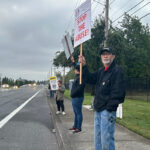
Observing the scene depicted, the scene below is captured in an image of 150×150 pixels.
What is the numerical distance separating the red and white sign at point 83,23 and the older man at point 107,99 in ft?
5.12

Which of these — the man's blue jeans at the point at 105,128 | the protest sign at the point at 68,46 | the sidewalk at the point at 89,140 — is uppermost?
the protest sign at the point at 68,46

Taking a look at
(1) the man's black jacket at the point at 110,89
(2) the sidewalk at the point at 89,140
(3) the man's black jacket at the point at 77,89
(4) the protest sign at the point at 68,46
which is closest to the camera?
(1) the man's black jacket at the point at 110,89

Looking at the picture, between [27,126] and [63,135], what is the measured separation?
2434 millimetres

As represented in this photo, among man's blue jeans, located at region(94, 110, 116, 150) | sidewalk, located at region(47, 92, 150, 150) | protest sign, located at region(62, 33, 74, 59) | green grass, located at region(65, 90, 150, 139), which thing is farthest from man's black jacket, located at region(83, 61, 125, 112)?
green grass, located at region(65, 90, 150, 139)

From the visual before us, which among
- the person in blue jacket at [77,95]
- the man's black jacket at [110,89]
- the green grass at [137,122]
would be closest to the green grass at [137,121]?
the green grass at [137,122]

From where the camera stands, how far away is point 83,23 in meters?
5.30

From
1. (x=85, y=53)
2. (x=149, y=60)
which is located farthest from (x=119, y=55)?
(x=149, y=60)

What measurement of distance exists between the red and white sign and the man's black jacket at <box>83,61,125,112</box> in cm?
165

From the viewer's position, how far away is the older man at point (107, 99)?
333cm

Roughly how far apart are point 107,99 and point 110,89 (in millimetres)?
157

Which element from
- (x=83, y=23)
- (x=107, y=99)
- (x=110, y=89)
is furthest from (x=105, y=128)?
(x=83, y=23)

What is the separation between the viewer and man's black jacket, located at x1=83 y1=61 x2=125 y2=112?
3.31 m

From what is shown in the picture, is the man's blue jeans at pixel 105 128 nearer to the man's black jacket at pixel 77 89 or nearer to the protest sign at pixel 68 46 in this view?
the man's black jacket at pixel 77 89

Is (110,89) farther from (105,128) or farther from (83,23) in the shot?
(83,23)
